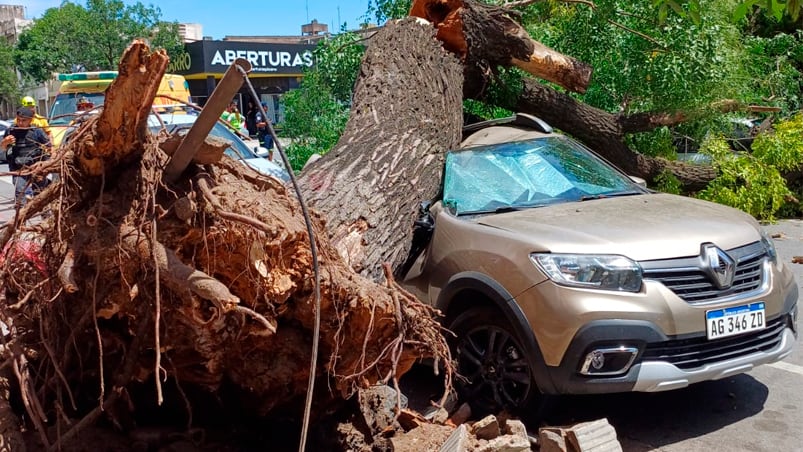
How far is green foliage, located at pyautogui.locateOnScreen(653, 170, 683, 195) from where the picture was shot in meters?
9.68

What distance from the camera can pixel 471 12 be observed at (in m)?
8.11

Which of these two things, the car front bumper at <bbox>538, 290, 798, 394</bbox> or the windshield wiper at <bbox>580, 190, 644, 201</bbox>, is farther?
the windshield wiper at <bbox>580, 190, 644, 201</bbox>

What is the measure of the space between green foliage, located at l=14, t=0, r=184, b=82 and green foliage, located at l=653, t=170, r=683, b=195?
86.2ft

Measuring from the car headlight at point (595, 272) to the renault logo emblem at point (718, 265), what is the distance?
43cm

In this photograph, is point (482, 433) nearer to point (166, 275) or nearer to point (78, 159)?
point (166, 275)

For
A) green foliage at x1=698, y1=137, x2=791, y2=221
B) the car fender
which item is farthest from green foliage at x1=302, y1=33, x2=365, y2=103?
green foliage at x1=698, y1=137, x2=791, y2=221

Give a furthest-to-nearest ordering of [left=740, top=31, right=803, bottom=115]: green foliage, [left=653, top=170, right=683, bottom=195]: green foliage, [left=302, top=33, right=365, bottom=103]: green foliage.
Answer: [left=740, top=31, right=803, bottom=115]: green foliage
[left=653, top=170, right=683, bottom=195]: green foliage
[left=302, top=33, right=365, bottom=103]: green foliage

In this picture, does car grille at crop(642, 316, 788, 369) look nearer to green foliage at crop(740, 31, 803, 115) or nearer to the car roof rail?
the car roof rail

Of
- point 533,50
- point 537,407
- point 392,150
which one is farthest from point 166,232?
point 533,50

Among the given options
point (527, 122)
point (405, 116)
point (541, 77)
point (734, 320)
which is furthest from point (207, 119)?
point (541, 77)

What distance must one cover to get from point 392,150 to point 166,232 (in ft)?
9.73

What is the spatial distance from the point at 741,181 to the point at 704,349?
6.74m

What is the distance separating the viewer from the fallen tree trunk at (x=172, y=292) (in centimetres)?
282

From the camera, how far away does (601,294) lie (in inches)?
157
